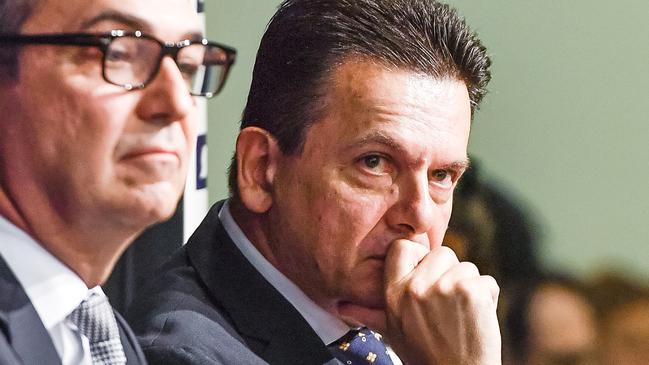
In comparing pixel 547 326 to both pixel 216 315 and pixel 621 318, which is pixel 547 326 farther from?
pixel 216 315

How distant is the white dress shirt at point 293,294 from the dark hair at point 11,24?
0.48 m

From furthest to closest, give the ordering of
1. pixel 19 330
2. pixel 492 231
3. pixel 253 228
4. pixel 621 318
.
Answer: pixel 621 318 < pixel 492 231 < pixel 253 228 < pixel 19 330

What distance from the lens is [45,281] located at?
84 cm

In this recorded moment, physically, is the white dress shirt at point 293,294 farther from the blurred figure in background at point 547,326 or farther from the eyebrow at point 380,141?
the blurred figure in background at point 547,326

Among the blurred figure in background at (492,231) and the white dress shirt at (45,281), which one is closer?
the white dress shirt at (45,281)

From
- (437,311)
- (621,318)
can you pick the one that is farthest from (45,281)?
(621,318)

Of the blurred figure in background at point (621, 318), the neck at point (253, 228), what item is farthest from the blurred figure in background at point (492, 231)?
the neck at point (253, 228)

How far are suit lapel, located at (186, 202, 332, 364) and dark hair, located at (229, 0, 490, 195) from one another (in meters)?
0.14

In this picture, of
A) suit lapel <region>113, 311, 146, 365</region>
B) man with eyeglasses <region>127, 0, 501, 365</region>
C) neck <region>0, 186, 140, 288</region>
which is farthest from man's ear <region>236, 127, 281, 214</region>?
neck <region>0, 186, 140, 288</region>

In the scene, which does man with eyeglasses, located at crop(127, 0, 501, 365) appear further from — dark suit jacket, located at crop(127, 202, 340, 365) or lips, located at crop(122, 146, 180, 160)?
lips, located at crop(122, 146, 180, 160)

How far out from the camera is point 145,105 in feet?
2.78

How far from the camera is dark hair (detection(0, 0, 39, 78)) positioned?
82 centimetres

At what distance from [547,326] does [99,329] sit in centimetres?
121

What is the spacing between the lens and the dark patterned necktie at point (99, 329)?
2.88 ft
